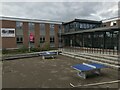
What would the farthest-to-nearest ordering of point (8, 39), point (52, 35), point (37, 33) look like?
point (52, 35) < point (37, 33) < point (8, 39)

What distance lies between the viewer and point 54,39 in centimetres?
2886

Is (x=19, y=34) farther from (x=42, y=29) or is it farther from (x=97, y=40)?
(x=97, y=40)

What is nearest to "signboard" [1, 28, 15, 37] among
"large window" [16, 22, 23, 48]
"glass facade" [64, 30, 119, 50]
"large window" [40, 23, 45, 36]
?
"large window" [16, 22, 23, 48]

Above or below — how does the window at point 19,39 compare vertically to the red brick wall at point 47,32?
below

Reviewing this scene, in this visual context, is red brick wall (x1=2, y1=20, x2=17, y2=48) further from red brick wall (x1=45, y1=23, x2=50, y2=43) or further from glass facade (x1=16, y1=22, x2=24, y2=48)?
red brick wall (x1=45, y1=23, x2=50, y2=43)

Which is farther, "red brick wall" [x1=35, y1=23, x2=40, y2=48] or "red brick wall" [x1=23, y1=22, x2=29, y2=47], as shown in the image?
"red brick wall" [x1=35, y1=23, x2=40, y2=48]

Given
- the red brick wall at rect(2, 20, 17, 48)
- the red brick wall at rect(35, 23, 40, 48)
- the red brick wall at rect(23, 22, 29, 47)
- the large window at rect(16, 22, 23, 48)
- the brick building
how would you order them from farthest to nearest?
1. the red brick wall at rect(35, 23, 40, 48)
2. the red brick wall at rect(23, 22, 29, 47)
3. the large window at rect(16, 22, 23, 48)
4. the brick building
5. the red brick wall at rect(2, 20, 17, 48)

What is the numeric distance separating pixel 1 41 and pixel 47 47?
8687 millimetres

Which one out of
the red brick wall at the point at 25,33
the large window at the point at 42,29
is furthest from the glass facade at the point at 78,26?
the red brick wall at the point at 25,33

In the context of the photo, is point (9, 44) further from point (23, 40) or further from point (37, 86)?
point (37, 86)

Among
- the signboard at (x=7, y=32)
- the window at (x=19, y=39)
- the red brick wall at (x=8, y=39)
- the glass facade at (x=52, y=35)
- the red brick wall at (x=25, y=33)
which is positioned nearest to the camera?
the signboard at (x=7, y=32)

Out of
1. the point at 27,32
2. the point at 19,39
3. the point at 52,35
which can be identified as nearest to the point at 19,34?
the point at 19,39

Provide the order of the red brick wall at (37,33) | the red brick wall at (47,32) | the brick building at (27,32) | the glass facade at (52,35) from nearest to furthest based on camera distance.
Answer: the brick building at (27,32), the red brick wall at (37,33), the red brick wall at (47,32), the glass facade at (52,35)

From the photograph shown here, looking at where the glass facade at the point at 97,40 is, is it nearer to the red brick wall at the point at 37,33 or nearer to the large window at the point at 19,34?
the red brick wall at the point at 37,33
